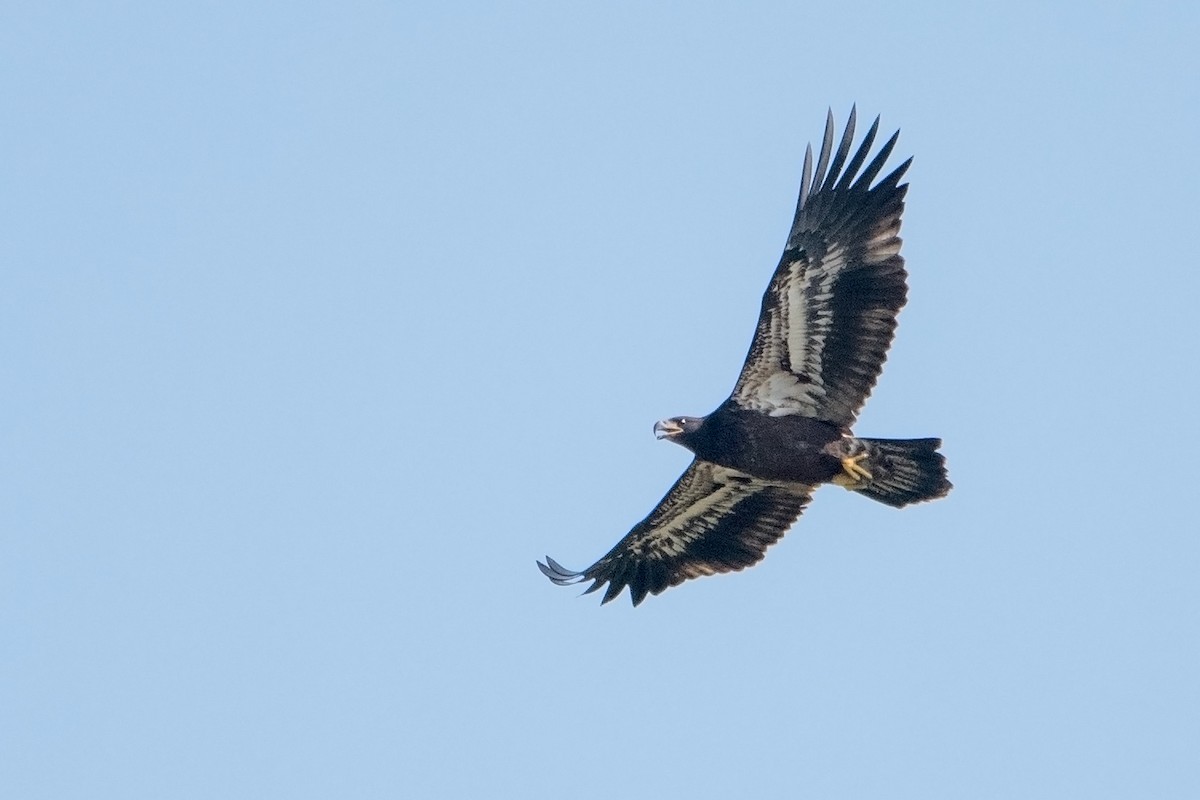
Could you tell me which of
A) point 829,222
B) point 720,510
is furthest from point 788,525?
point 829,222

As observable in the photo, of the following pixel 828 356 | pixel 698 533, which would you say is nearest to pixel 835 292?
pixel 828 356

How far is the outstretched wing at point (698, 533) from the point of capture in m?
22.5

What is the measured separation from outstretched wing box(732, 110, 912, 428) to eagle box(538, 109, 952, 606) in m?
0.01

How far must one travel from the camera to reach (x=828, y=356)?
20.7 m

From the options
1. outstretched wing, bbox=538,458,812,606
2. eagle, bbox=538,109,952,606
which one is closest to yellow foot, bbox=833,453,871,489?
eagle, bbox=538,109,952,606

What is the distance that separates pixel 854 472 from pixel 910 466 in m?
0.58

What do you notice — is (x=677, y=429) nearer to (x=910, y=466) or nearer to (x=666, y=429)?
(x=666, y=429)

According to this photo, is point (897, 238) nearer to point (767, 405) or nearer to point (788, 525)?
point (767, 405)

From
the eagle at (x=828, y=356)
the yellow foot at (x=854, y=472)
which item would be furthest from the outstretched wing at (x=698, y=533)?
the yellow foot at (x=854, y=472)

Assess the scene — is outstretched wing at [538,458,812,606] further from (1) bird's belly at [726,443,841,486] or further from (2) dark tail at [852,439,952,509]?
(2) dark tail at [852,439,952,509]

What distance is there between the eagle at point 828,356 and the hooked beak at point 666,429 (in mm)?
15

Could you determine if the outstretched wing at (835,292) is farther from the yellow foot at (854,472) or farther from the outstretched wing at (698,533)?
the outstretched wing at (698,533)

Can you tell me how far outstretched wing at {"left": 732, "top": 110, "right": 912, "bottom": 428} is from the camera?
2028 centimetres

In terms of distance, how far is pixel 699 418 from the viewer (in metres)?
21.6
